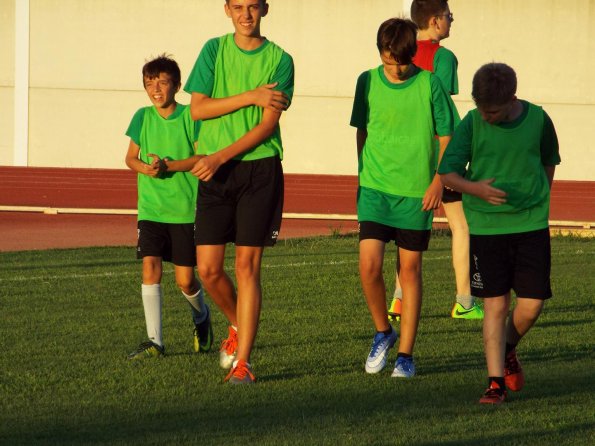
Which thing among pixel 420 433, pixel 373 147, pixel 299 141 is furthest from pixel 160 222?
pixel 299 141

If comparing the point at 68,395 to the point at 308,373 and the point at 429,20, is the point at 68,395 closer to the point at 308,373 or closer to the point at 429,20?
the point at 308,373

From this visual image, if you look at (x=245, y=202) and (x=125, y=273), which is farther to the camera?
(x=125, y=273)

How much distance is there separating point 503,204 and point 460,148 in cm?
34

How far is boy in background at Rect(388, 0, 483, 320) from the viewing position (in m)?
9.84

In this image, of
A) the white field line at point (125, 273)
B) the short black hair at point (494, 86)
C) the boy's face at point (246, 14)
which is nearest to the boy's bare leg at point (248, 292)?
the boy's face at point (246, 14)

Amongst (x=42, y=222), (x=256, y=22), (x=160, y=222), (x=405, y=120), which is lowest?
(x=42, y=222)

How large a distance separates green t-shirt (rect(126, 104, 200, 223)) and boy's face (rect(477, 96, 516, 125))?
223 centimetres

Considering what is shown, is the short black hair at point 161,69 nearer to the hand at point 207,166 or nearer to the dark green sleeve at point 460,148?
the hand at point 207,166

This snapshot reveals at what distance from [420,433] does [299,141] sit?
22.8m

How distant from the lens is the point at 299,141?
1121 inches

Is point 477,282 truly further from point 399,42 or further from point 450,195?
point 399,42

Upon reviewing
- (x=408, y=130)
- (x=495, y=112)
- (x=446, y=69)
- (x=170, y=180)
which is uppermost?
(x=446, y=69)

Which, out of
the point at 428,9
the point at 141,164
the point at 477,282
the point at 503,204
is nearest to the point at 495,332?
the point at 477,282

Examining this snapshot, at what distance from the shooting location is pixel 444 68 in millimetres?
9812
